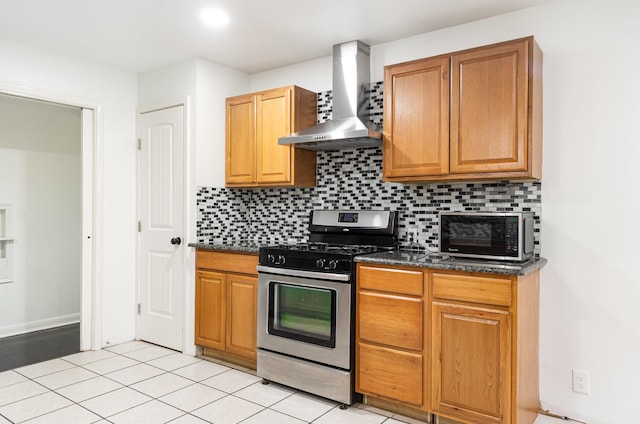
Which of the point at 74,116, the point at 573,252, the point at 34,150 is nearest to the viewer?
the point at 573,252

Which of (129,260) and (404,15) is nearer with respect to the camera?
(404,15)

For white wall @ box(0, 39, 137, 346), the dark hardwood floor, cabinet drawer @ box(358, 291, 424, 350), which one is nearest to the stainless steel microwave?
cabinet drawer @ box(358, 291, 424, 350)

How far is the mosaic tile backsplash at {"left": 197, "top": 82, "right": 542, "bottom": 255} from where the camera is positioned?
2.83 m

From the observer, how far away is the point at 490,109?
2.52m

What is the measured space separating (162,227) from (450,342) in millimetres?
2625

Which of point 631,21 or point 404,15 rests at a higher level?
point 404,15

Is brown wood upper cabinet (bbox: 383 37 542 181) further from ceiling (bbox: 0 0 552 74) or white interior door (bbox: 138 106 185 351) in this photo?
white interior door (bbox: 138 106 185 351)

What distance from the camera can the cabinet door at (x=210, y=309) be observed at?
3455 mm

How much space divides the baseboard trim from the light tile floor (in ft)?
3.85

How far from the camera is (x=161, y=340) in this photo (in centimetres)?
384

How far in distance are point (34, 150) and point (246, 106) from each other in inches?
94.7

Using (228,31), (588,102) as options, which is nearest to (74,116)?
(228,31)

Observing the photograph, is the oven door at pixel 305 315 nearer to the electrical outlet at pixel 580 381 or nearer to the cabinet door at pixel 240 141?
the cabinet door at pixel 240 141

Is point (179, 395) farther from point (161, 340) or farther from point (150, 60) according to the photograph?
point (150, 60)
